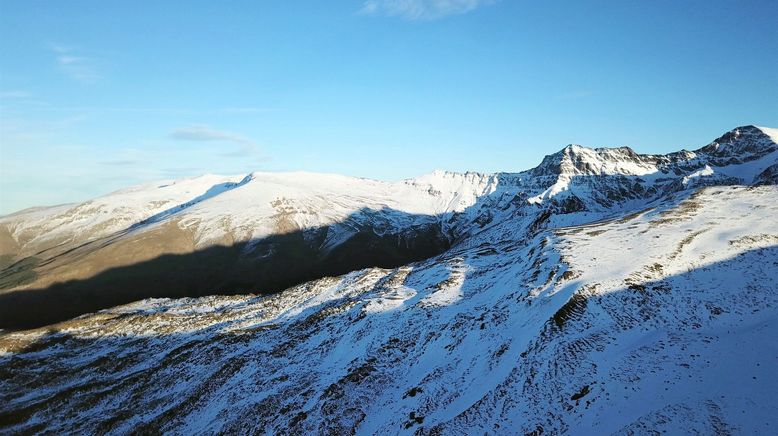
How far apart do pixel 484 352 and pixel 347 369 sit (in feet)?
46.9

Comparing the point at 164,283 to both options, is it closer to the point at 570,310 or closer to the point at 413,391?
the point at 413,391

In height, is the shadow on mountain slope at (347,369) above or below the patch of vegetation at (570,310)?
below

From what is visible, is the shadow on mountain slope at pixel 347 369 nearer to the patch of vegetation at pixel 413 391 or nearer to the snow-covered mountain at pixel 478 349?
the snow-covered mountain at pixel 478 349

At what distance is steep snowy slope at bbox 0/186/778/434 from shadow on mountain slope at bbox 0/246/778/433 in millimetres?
176

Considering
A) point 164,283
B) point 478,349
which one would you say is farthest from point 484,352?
point 164,283

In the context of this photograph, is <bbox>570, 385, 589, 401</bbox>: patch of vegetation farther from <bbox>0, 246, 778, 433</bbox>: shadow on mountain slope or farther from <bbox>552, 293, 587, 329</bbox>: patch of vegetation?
<bbox>552, 293, 587, 329</bbox>: patch of vegetation

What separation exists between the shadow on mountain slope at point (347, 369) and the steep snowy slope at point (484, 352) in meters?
0.18

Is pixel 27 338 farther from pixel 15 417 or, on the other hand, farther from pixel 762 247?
pixel 762 247

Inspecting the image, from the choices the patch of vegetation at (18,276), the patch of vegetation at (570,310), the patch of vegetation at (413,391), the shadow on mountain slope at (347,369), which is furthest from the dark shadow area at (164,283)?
the patch of vegetation at (570,310)

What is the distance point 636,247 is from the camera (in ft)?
180

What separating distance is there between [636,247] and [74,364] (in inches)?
3174

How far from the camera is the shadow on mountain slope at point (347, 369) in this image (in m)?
31.7

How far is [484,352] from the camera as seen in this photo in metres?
40.8

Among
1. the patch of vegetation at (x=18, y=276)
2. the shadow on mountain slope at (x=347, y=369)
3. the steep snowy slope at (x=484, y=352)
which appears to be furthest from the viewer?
the patch of vegetation at (x=18, y=276)
